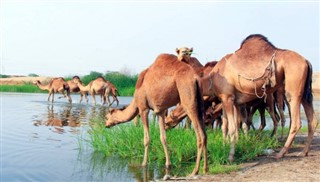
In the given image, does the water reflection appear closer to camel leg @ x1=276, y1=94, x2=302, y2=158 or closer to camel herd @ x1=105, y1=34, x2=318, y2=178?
camel herd @ x1=105, y1=34, x2=318, y2=178

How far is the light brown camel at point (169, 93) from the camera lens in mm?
7559

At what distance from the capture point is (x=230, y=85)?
8.95 metres

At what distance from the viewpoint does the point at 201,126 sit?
7.57m

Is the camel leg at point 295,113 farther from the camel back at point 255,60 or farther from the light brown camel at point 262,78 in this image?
the camel back at point 255,60

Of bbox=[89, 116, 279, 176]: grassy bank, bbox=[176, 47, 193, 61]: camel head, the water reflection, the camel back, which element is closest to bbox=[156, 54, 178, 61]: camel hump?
bbox=[176, 47, 193, 61]: camel head

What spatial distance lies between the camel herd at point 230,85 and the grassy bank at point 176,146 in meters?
0.28

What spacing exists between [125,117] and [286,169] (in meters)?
3.69

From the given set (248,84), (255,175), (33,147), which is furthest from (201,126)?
(33,147)

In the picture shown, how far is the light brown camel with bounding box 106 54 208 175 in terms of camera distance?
756 cm

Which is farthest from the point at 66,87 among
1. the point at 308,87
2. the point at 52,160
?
the point at 308,87

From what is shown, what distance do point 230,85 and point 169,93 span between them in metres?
1.58

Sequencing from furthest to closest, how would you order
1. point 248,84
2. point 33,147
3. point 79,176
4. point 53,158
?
1. point 33,147
2. point 53,158
3. point 248,84
4. point 79,176

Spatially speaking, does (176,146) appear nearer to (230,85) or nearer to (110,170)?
(110,170)

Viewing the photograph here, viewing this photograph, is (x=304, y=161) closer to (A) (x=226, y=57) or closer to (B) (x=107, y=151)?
(A) (x=226, y=57)
